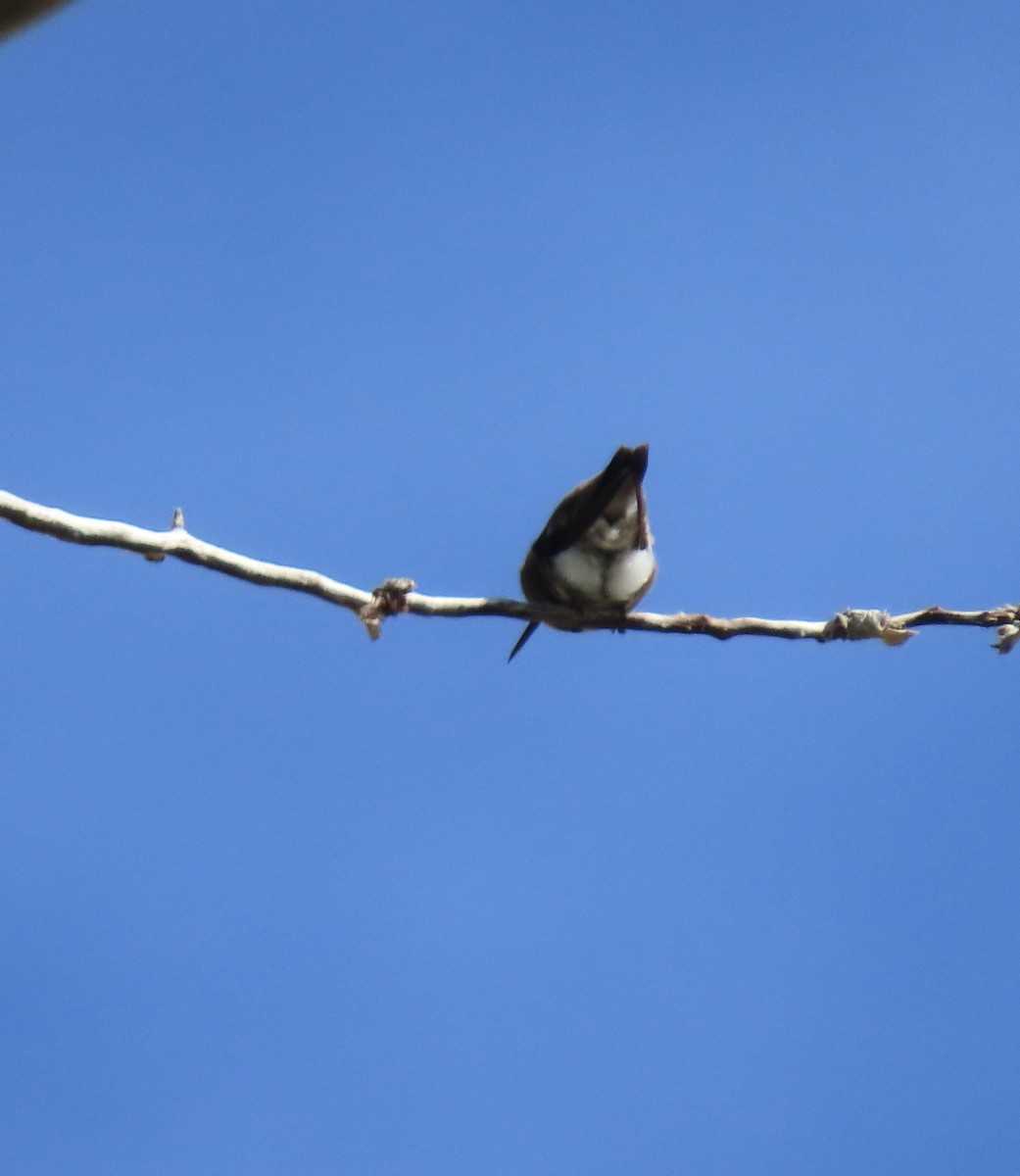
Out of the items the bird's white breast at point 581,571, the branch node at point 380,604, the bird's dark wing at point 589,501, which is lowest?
the branch node at point 380,604

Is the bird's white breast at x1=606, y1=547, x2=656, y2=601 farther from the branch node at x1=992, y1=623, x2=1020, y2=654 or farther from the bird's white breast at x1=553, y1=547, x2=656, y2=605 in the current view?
the branch node at x1=992, y1=623, x2=1020, y2=654

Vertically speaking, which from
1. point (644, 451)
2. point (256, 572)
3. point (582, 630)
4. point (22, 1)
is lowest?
point (22, 1)

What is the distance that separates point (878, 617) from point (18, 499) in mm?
3722

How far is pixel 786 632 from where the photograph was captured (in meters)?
5.67

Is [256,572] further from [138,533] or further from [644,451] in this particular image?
[644,451]

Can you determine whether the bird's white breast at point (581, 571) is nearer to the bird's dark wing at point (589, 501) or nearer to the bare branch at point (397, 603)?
the bird's dark wing at point (589, 501)

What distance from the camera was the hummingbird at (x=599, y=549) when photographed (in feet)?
22.3

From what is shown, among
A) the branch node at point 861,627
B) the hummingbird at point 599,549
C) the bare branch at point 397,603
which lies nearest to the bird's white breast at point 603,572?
the hummingbird at point 599,549

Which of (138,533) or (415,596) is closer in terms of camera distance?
(138,533)

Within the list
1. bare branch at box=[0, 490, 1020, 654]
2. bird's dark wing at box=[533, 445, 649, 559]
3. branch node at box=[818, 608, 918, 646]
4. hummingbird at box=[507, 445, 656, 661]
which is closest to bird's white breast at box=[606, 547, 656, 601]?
hummingbird at box=[507, 445, 656, 661]

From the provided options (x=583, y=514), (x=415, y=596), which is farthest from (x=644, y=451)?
(x=415, y=596)

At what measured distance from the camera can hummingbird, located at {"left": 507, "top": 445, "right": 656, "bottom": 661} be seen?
6.79 meters

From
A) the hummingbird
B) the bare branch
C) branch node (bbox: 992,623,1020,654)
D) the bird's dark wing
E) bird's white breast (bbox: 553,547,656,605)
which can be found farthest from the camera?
bird's white breast (bbox: 553,547,656,605)

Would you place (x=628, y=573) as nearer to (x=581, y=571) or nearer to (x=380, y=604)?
(x=581, y=571)
